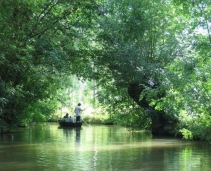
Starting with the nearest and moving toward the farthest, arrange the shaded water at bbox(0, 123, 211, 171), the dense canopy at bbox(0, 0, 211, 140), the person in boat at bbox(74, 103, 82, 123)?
the shaded water at bbox(0, 123, 211, 171) < the dense canopy at bbox(0, 0, 211, 140) < the person in boat at bbox(74, 103, 82, 123)

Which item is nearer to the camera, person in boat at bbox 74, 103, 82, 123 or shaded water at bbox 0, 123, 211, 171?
shaded water at bbox 0, 123, 211, 171

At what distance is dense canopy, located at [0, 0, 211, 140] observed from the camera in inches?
664

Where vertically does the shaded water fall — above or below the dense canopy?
below

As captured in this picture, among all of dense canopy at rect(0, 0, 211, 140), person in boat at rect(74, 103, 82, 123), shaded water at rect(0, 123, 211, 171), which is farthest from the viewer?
person in boat at rect(74, 103, 82, 123)

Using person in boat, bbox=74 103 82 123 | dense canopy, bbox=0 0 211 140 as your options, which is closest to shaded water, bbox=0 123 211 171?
dense canopy, bbox=0 0 211 140

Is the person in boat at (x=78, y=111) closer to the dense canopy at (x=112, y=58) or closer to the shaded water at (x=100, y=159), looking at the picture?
the dense canopy at (x=112, y=58)

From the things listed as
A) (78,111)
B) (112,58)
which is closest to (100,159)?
(112,58)

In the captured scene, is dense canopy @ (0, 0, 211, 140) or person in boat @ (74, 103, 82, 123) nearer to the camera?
dense canopy @ (0, 0, 211, 140)

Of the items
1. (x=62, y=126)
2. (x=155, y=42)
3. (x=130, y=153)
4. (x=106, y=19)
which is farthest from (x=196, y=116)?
(x=62, y=126)

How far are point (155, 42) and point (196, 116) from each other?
320 inches

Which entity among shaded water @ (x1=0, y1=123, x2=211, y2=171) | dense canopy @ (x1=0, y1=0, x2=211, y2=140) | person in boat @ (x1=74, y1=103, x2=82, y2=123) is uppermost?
dense canopy @ (x1=0, y1=0, x2=211, y2=140)

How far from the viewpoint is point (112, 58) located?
23.6 m

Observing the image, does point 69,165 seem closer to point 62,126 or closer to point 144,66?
point 144,66

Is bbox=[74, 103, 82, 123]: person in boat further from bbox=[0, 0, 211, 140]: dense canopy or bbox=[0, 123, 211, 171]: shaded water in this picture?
bbox=[0, 123, 211, 171]: shaded water
